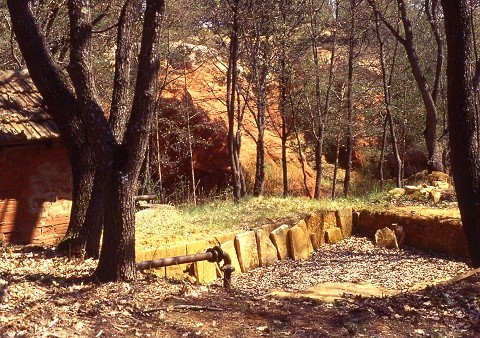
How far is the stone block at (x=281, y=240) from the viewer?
38.4 ft

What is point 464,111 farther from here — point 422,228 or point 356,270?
point 422,228

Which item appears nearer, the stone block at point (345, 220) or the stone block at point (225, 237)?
the stone block at point (225, 237)

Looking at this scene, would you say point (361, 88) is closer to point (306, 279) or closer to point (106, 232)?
point (306, 279)

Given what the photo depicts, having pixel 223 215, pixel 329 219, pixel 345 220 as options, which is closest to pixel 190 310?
pixel 223 215

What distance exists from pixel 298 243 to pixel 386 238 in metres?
1.78

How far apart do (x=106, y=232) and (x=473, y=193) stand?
13.0 ft

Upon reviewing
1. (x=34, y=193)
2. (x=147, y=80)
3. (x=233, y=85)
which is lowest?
(x=34, y=193)

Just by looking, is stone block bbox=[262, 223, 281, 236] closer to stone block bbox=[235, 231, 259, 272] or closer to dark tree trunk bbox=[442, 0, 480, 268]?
stone block bbox=[235, 231, 259, 272]

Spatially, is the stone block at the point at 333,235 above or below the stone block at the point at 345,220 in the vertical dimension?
below

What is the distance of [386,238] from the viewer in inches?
493

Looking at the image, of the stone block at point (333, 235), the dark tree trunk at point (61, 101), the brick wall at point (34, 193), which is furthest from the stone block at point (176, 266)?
the stone block at point (333, 235)

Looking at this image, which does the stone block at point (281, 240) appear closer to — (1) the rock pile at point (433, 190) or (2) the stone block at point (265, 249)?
(2) the stone block at point (265, 249)

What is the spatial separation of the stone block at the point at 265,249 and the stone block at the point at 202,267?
114cm

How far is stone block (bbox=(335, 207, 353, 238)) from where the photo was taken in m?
13.3
